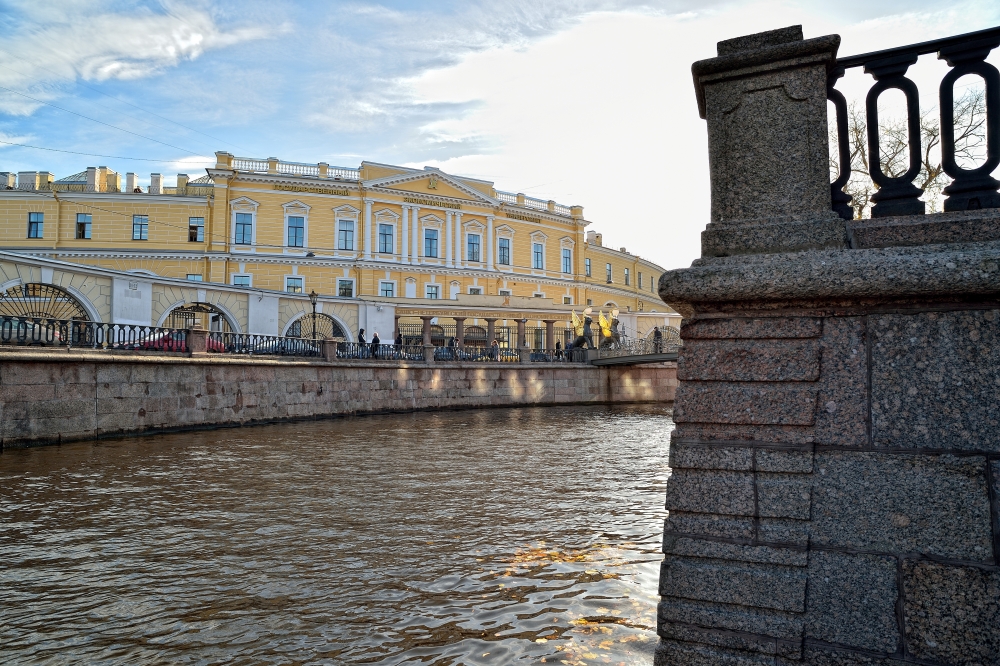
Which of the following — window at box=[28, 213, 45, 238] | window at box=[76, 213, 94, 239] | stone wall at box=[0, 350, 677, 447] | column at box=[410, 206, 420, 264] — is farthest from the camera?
column at box=[410, 206, 420, 264]

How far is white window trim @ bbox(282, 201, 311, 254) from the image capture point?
113ft

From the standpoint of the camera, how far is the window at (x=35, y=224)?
33.1 meters

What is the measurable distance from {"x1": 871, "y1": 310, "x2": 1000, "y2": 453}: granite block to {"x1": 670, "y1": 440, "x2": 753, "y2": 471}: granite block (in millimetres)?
444

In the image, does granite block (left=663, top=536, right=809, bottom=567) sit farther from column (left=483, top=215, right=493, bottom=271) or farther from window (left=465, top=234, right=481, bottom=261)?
column (left=483, top=215, right=493, bottom=271)

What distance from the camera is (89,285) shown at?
58.5ft

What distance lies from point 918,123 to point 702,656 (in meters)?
2.14

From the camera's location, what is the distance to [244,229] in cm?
3419

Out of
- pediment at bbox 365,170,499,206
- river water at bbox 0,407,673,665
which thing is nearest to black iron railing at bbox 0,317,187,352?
river water at bbox 0,407,673,665

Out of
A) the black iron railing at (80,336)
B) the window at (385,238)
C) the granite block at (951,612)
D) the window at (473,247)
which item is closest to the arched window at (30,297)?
the black iron railing at (80,336)

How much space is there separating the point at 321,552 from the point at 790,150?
4562 mm

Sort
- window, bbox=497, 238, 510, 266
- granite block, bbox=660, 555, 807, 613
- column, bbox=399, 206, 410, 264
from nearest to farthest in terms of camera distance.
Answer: granite block, bbox=660, 555, 807, 613 < column, bbox=399, 206, 410, 264 < window, bbox=497, 238, 510, 266

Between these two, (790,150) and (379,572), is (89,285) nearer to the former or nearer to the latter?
(379,572)

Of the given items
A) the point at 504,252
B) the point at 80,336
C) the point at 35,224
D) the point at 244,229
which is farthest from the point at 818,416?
the point at 35,224

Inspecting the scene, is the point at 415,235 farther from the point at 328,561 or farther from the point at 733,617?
the point at 733,617
